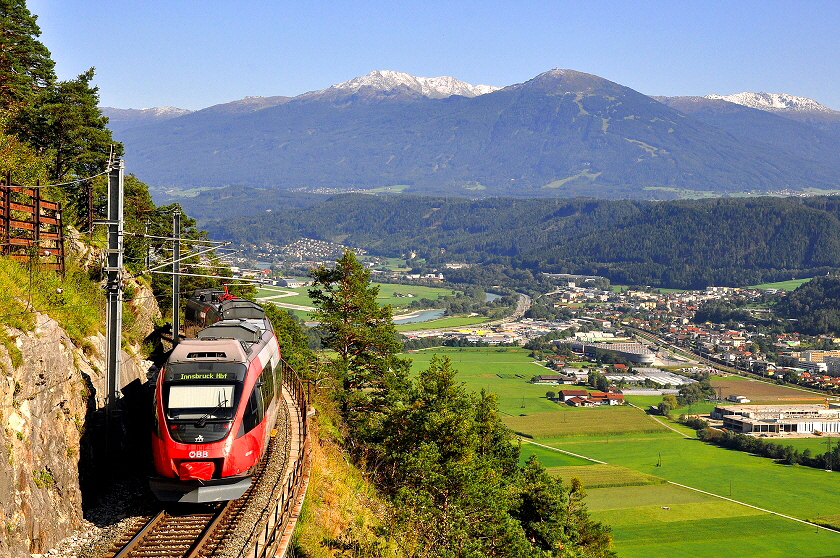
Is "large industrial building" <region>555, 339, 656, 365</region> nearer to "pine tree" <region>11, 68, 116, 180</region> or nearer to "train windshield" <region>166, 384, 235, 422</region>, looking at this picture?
"pine tree" <region>11, 68, 116, 180</region>

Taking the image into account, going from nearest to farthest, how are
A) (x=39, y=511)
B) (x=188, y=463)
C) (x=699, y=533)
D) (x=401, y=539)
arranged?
(x=39, y=511), (x=188, y=463), (x=401, y=539), (x=699, y=533)

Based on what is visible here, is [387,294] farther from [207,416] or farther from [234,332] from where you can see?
[207,416]

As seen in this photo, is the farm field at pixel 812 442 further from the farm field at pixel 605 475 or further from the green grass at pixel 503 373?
the green grass at pixel 503 373

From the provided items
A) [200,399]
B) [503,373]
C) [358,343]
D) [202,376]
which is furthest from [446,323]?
[200,399]

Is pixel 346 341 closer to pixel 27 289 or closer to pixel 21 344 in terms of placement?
pixel 27 289

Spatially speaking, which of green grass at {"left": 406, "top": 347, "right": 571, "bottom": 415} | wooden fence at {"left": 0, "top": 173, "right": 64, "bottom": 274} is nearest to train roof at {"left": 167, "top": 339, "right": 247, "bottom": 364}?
wooden fence at {"left": 0, "top": 173, "right": 64, "bottom": 274}

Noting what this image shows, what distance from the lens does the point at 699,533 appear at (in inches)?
1954

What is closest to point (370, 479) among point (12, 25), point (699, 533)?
point (12, 25)

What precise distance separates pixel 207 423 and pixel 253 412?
978 mm

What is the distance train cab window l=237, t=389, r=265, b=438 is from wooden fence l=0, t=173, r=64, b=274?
19.6ft

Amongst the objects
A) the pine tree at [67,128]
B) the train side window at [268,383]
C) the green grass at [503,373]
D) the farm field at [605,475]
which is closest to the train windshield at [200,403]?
the train side window at [268,383]

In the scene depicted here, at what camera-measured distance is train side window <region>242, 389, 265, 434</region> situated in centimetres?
1374

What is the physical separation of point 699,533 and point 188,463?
43.9 m

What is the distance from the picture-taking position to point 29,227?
18094 mm
